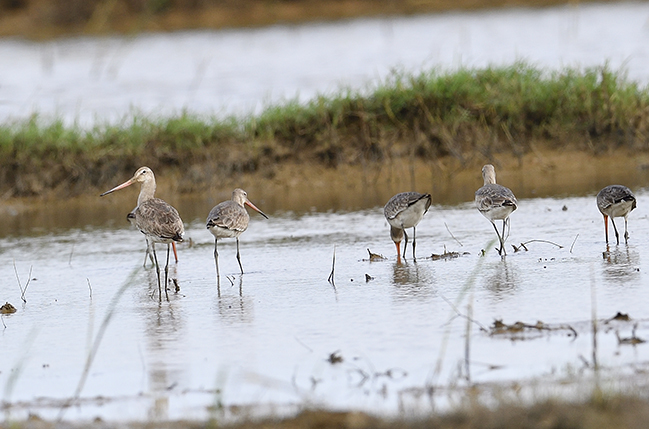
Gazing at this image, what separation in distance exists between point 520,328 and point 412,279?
7.48 ft

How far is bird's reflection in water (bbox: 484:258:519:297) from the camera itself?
27.8ft

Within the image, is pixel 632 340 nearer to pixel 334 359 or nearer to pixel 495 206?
pixel 334 359

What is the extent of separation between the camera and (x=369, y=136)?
15164 millimetres

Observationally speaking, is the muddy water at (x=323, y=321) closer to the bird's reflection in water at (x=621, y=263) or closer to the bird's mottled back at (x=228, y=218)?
the bird's reflection in water at (x=621, y=263)

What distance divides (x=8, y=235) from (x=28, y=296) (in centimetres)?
393

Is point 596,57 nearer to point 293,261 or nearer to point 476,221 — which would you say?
point 476,221

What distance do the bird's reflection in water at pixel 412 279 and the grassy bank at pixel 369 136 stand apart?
517cm

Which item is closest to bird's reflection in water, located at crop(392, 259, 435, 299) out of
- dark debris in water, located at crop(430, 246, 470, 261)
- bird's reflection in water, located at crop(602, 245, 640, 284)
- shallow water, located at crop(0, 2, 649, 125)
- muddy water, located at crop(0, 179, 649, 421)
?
muddy water, located at crop(0, 179, 649, 421)

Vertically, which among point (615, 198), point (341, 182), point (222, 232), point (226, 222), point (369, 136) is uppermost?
point (369, 136)

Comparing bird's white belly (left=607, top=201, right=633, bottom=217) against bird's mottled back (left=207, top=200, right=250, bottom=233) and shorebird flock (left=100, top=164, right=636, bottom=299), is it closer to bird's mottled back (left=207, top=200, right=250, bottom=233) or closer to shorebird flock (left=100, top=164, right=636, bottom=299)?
shorebird flock (left=100, top=164, right=636, bottom=299)

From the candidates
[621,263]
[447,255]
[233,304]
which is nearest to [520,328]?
[621,263]

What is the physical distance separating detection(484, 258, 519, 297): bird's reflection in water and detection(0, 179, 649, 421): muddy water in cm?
4

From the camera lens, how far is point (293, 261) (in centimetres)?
1045

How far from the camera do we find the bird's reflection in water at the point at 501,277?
27.8 ft
